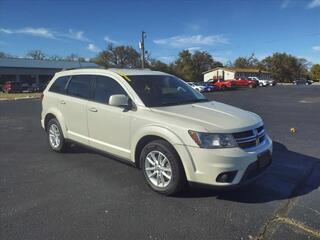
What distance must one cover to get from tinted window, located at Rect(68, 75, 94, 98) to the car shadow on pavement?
8.63 ft

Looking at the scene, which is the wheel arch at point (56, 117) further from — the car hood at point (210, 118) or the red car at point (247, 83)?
the red car at point (247, 83)

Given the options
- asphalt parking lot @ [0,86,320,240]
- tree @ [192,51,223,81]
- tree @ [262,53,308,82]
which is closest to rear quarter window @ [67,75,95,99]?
asphalt parking lot @ [0,86,320,240]

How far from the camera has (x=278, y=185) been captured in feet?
16.2

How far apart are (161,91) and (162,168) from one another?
1438mm

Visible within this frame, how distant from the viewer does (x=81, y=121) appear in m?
5.88

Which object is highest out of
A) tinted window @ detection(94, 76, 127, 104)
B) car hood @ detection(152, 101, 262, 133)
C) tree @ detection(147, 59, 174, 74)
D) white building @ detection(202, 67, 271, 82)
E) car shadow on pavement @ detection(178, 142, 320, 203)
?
tree @ detection(147, 59, 174, 74)

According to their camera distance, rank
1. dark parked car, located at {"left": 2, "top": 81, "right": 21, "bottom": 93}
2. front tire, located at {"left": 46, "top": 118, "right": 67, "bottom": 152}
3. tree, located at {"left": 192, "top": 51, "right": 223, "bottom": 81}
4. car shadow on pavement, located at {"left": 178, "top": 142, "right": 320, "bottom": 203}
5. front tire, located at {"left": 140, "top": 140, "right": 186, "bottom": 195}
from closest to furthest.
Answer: front tire, located at {"left": 140, "top": 140, "right": 186, "bottom": 195} < car shadow on pavement, located at {"left": 178, "top": 142, "right": 320, "bottom": 203} < front tire, located at {"left": 46, "top": 118, "right": 67, "bottom": 152} < dark parked car, located at {"left": 2, "top": 81, "right": 21, "bottom": 93} < tree, located at {"left": 192, "top": 51, "right": 223, "bottom": 81}

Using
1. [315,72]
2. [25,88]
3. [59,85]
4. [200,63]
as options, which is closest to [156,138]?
[59,85]

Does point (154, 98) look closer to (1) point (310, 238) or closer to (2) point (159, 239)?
(2) point (159, 239)

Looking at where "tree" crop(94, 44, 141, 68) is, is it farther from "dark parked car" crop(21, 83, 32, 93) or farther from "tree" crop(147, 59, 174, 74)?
"dark parked car" crop(21, 83, 32, 93)

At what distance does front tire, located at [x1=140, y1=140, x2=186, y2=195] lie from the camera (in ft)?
14.1

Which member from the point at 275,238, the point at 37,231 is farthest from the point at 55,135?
the point at 275,238

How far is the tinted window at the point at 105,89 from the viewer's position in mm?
5361

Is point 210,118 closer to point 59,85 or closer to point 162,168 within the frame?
point 162,168
